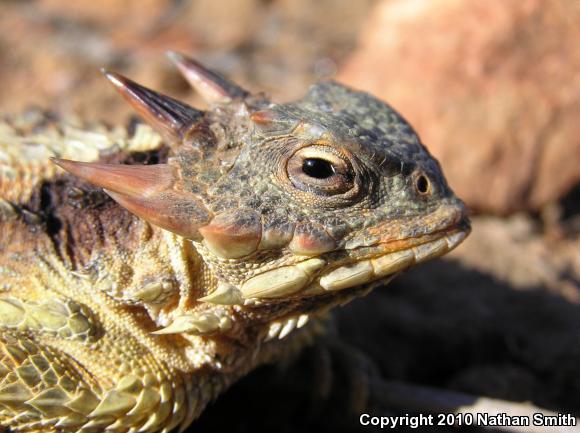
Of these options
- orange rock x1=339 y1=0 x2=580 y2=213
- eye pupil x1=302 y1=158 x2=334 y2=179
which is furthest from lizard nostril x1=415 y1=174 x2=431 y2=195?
orange rock x1=339 y1=0 x2=580 y2=213

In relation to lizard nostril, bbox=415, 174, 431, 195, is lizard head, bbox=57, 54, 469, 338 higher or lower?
lower

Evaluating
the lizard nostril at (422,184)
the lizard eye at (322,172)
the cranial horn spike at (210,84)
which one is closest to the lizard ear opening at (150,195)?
the lizard eye at (322,172)

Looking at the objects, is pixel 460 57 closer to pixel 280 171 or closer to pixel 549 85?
pixel 549 85

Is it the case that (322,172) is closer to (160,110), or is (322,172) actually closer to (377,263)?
(377,263)

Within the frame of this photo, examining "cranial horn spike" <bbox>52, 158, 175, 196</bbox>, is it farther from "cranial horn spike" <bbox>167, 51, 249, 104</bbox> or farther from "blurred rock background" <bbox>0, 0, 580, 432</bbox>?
"blurred rock background" <bbox>0, 0, 580, 432</bbox>

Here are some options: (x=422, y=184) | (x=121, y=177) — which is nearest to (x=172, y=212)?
(x=121, y=177)

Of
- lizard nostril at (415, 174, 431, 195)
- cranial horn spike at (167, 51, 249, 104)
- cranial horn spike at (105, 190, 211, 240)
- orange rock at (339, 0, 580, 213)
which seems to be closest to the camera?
cranial horn spike at (105, 190, 211, 240)
